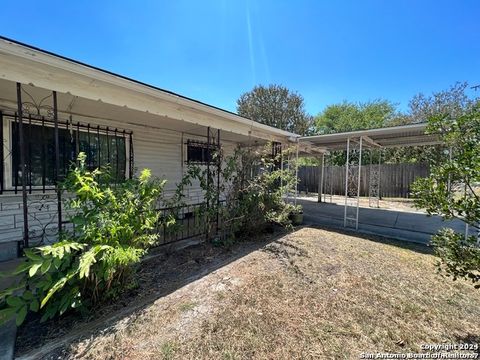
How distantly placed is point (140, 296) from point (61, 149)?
11.8ft

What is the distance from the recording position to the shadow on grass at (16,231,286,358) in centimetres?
203

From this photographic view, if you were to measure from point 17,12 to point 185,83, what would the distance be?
283 inches

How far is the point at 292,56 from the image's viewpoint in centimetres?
1101

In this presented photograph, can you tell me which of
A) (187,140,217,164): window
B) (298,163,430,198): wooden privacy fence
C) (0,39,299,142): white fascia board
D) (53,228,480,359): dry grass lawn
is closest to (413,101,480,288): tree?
(53,228,480,359): dry grass lawn

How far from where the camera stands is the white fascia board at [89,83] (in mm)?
2410

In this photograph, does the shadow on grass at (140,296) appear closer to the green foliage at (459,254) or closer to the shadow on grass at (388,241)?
the shadow on grass at (388,241)

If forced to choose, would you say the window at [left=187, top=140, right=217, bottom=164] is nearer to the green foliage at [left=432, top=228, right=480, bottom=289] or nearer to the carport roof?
the carport roof

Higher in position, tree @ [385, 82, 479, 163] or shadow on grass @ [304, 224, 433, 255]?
tree @ [385, 82, 479, 163]

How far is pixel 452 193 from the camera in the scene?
223 cm

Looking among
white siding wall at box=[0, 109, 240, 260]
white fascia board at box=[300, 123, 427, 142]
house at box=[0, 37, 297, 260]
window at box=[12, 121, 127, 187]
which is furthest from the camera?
white fascia board at box=[300, 123, 427, 142]

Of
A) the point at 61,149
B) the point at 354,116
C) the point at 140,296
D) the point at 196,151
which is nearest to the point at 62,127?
the point at 61,149

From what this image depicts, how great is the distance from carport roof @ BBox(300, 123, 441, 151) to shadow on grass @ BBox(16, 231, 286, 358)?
4.13 meters

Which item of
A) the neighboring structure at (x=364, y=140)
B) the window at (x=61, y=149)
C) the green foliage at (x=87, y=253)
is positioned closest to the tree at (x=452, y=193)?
the neighboring structure at (x=364, y=140)

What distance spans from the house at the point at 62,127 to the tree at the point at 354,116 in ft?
66.5
